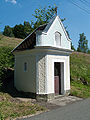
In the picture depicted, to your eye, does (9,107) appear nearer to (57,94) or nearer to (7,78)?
(57,94)

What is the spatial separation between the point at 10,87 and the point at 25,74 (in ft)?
7.52

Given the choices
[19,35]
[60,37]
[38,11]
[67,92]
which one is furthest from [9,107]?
[19,35]

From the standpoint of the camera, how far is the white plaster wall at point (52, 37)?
10.5m

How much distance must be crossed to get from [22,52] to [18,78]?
224 cm

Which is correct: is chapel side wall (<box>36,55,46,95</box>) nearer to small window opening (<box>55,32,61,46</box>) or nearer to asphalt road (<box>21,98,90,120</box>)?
small window opening (<box>55,32,61,46</box>)

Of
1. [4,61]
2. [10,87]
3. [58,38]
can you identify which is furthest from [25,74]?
[58,38]

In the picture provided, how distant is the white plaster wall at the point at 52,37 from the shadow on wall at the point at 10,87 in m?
3.93

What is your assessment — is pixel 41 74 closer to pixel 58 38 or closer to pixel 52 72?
pixel 52 72

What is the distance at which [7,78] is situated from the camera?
14.2m

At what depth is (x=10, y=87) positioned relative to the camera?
508 inches

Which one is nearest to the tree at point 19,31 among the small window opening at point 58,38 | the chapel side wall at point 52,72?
the small window opening at point 58,38

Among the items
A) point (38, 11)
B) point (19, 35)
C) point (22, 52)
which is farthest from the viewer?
point (19, 35)

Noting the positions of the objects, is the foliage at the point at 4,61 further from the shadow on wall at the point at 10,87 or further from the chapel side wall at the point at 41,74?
the chapel side wall at the point at 41,74

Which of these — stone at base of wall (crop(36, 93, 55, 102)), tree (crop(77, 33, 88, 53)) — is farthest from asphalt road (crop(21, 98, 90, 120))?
tree (crop(77, 33, 88, 53))
